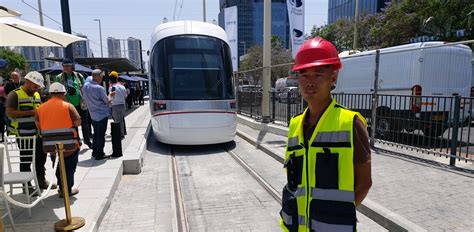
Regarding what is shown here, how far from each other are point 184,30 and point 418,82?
636cm

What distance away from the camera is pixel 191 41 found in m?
8.70

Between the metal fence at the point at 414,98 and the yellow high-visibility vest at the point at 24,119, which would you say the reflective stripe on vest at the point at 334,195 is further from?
the metal fence at the point at 414,98

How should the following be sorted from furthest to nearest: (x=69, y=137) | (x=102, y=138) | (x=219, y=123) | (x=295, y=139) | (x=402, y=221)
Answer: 1. (x=219, y=123)
2. (x=102, y=138)
3. (x=69, y=137)
4. (x=402, y=221)
5. (x=295, y=139)

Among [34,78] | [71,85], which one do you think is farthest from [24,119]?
[71,85]

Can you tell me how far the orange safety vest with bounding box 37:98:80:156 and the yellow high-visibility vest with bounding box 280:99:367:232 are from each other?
3.52 metres

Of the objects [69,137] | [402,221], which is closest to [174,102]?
[69,137]

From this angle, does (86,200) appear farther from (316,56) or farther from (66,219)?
(316,56)

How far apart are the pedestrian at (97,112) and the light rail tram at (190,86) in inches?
65.2

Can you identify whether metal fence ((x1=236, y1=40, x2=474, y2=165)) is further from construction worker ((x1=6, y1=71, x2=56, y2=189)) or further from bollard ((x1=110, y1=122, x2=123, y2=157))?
construction worker ((x1=6, y1=71, x2=56, y2=189))

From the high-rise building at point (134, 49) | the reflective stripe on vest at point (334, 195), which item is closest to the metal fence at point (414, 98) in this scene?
the reflective stripe on vest at point (334, 195)

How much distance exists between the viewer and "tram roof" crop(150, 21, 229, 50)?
8.73 meters

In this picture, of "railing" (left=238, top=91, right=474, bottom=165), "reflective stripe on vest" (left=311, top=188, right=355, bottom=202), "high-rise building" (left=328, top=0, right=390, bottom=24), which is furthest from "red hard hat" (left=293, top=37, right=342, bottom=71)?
"high-rise building" (left=328, top=0, right=390, bottom=24)

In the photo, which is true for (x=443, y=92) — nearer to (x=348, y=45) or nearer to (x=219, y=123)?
(x=219, y=123)

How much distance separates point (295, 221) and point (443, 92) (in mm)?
8605
